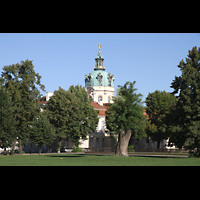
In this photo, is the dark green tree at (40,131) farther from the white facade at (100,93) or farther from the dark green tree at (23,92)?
the white facade at (100,93)

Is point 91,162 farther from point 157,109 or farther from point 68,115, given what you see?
point 157,109

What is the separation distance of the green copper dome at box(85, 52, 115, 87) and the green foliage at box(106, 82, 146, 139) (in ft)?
253

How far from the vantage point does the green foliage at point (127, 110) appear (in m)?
58.4

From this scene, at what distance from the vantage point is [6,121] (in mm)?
56719

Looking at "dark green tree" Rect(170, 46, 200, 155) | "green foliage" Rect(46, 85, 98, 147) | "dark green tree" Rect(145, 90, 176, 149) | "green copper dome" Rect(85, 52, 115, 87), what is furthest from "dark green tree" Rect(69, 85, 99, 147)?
"green copper dome" Rect(85, 52, 115, 87)

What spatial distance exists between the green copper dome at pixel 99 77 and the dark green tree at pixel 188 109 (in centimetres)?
8408

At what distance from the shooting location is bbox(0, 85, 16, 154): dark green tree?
185ft

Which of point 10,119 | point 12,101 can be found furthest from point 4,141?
point 12,101

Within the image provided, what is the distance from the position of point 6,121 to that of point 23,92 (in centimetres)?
745

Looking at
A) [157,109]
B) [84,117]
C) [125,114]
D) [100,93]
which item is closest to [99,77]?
[100,93]
